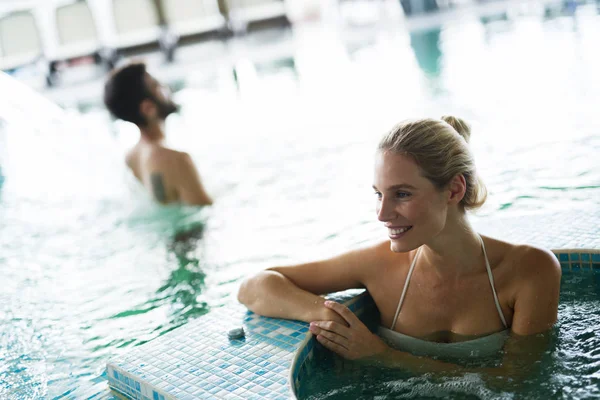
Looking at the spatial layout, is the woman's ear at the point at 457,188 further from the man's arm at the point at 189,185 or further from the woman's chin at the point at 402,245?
the man's arm at the point at 189,185

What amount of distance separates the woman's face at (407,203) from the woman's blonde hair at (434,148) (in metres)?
0.02

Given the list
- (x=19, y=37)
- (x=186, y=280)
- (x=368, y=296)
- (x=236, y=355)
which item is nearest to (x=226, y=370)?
(x=236, y=355)

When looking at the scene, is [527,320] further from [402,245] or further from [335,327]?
[335,327]

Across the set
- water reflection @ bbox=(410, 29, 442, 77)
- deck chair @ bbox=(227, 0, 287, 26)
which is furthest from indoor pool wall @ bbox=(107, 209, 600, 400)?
deck chair @ bbox=(227, 0, 287, 26)

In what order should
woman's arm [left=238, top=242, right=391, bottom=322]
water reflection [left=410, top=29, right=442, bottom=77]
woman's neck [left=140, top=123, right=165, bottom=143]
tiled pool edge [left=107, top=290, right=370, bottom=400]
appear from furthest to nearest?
water reflection [left=410, top=29, right=442, bottom=77], woman's neck [left=140, top=123, right=165, bottom=143], woman's arm [left=238, top=242, right=391, bottom=322], tiled pool edge [left=107, top=290, right=370, bottom=400]

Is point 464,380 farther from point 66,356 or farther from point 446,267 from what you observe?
point 66,356

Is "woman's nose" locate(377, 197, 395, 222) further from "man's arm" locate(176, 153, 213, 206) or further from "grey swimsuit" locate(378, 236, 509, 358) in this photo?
"man's arm" locate(176, 153, 213, 206)

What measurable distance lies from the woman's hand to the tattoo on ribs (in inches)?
98.6

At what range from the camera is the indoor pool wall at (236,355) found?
2133 millimetres

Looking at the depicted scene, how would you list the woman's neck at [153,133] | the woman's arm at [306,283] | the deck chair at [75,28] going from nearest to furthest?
1. the woman's arm at [306,283]
2. the woman's neck at [153,133]
3. the deck chair at [75,28]

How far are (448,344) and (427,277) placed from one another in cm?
23

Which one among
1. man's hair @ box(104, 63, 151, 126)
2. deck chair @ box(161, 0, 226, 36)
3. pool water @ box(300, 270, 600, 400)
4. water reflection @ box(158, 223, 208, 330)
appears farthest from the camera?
deck chair @ box(161, 0, 226, 36)

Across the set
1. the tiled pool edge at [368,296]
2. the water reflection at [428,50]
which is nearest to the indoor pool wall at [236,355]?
the tiled pool edge at [368,296]

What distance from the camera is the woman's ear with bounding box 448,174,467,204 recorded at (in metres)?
2.06
